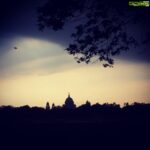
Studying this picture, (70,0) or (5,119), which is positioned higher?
(70,0)

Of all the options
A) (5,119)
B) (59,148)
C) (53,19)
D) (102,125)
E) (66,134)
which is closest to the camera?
(53,19)

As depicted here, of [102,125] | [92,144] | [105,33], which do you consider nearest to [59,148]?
[92,144]

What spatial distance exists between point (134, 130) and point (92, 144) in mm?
2425

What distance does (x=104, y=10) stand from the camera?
11.1 metres

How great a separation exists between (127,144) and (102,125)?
2.69 metres

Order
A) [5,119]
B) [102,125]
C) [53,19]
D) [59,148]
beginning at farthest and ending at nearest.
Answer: [5,119]
[102,125]
[59,148]
[53,19]

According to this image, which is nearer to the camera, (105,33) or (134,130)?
(105,33)

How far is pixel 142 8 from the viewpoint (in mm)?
11477

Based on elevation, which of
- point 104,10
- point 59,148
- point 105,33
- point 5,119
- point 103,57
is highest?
point 104,10

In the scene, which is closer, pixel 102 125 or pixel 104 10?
pixel 104 10

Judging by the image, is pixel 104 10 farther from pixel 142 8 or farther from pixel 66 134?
pixel 66 134

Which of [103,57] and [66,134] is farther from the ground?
[103,57]

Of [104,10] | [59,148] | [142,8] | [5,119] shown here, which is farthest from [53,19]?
[5,119]

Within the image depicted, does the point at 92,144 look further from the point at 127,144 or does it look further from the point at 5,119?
the point at 5,119
